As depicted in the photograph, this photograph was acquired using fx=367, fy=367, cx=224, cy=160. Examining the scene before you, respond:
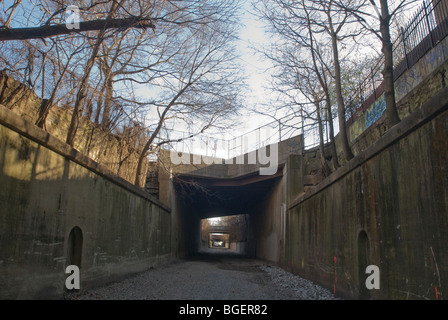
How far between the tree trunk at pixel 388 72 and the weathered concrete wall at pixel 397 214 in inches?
40.8

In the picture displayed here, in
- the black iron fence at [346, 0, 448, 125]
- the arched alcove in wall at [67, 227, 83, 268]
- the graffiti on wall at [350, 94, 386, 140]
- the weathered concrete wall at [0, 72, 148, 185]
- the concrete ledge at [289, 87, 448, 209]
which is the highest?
the black iron fence at [346, 0, 448, 125]

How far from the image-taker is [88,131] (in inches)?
446

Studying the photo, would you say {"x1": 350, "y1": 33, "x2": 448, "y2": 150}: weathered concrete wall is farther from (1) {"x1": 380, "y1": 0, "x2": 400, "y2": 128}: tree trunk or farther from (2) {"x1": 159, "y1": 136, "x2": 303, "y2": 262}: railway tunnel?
(2) {"x1": 159, "y1": 136, "x2": 303, "y2": 262}: railway tunnel

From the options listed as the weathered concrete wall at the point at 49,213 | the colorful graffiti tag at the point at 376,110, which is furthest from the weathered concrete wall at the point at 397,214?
the weathered concrete wall at the point at 49,213

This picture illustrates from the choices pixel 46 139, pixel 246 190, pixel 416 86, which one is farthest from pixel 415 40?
pixel 246 190

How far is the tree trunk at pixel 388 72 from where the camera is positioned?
24.1 feet

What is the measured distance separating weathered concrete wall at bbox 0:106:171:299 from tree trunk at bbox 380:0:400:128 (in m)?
6.52

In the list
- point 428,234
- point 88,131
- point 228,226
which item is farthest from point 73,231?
Result: point 228,226

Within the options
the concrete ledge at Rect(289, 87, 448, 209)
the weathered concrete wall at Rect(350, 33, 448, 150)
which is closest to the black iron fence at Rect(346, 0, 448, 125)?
the weathered concrete wall at Rect(350, 33, 448, 150)

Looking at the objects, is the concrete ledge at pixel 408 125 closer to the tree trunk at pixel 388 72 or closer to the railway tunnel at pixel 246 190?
the tree trunk at pixel 388 72

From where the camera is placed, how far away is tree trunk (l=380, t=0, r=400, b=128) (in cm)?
733

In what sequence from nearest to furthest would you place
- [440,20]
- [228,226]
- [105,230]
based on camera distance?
[440,20]
[105,230]
[228,226]

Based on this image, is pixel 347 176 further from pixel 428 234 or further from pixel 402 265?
pixel 428 234

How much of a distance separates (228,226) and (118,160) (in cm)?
5536
